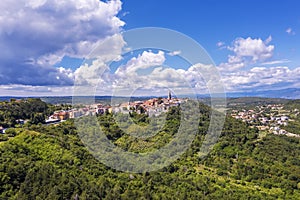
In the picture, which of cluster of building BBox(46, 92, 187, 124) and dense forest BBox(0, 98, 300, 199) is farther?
dense forest BBox(0, 98, 300, 199)

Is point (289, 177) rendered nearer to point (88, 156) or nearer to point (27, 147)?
point (88, 156)

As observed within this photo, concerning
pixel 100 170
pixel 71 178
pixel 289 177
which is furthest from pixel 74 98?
pixel 289 177

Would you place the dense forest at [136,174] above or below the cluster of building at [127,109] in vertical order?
below

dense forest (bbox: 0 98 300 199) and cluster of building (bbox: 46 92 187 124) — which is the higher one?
cluster of building (bbox: 46 92 187 124)

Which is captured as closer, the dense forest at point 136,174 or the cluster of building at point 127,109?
the cluster of building at point 127,109
